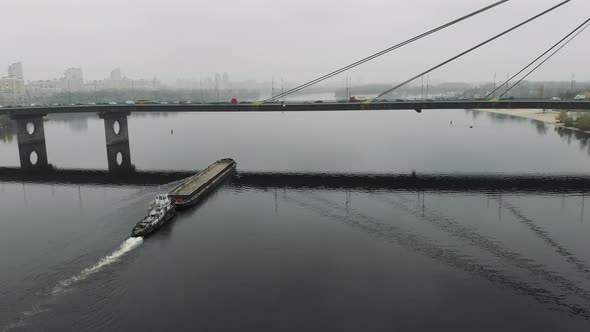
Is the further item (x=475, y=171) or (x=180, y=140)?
(x=180, y=140)

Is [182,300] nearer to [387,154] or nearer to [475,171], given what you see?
[475,171]

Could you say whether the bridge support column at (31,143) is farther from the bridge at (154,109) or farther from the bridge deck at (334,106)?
the bridge deck at (334,106)

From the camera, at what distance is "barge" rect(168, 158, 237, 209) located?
46.3 metres

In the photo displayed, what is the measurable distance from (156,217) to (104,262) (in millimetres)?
8189

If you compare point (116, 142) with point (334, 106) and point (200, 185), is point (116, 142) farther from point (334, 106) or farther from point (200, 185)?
point (334, 106)

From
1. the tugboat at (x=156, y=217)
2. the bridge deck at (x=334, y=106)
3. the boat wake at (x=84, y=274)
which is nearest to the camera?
the boat wake at (x=84, y=274)

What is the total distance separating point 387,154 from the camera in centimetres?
7788

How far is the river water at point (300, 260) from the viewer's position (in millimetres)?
24453

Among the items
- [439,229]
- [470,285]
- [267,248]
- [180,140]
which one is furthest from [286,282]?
[180,140]

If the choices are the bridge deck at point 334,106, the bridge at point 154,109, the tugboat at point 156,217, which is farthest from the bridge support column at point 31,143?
the tugboat at point 156,217

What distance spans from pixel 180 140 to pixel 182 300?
81.4 m

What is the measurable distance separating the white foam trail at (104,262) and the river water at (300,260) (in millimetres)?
136

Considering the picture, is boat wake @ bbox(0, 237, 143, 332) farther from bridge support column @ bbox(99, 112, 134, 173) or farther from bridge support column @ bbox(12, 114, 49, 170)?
bridge support column @ bbox(12, 114, 49, 170)

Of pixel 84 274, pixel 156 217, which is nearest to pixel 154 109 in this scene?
pixel 156 217
